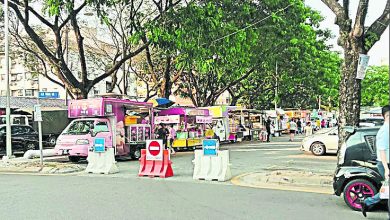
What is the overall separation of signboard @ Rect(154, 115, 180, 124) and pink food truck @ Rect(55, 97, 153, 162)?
4.66 meters

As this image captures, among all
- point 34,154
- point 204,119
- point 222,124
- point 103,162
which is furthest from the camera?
point 222,124

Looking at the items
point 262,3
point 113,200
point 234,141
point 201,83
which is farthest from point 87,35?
point 113,200

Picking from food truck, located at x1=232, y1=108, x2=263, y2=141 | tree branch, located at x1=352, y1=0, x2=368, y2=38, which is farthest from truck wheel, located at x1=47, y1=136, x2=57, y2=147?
tree branch, located at x1=352, y1=0, x2=368, y2=38

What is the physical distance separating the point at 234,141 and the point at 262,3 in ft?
40.5

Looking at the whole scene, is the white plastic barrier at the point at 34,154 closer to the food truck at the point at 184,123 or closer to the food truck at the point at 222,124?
the food truck at the point at 184,123

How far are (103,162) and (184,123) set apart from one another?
36.3 feet

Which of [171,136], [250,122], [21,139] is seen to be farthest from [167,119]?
[250,122]

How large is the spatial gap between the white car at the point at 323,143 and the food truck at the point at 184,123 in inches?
276

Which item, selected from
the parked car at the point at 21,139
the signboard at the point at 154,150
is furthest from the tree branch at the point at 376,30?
the parked car at the point at 21,139

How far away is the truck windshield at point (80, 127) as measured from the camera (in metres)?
18.1

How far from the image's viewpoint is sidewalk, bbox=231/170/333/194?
1102 cm

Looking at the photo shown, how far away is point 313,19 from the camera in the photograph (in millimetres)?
31625

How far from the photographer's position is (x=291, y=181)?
11.6 meters

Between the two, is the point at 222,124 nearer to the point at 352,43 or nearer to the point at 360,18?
the point at 352,43
